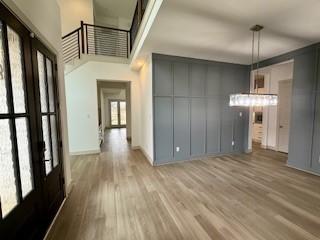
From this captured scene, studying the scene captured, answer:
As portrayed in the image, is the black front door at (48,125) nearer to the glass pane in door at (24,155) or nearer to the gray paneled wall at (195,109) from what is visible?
the glass pane in door at (24,155)

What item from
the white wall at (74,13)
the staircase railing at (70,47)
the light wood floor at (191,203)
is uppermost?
the white wall at (74,13)

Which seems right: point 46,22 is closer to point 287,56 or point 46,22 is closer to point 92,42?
point 92,42

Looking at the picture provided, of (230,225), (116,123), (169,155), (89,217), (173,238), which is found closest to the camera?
(173,238)

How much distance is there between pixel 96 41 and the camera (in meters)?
6.73

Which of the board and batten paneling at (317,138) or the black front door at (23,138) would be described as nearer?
the black front door at (23,138)

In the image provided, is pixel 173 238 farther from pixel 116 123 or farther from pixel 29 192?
pixel 116 123

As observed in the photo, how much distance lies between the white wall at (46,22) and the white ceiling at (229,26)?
1.50 m

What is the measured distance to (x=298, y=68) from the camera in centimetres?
389

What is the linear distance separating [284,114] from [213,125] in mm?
2472

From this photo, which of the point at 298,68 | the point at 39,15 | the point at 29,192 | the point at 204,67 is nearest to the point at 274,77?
the point at 298,68

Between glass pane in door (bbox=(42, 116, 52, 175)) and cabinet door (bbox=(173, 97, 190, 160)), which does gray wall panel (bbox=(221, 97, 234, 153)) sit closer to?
cabinet door (bbox=(173, 97, 190, 160))

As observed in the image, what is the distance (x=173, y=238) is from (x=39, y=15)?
307 centimetres

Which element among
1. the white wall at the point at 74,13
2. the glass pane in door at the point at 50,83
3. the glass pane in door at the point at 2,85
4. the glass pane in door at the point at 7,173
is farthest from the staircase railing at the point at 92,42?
the glass pane in door at the point at 7,173

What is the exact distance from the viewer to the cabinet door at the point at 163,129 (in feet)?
14.1
